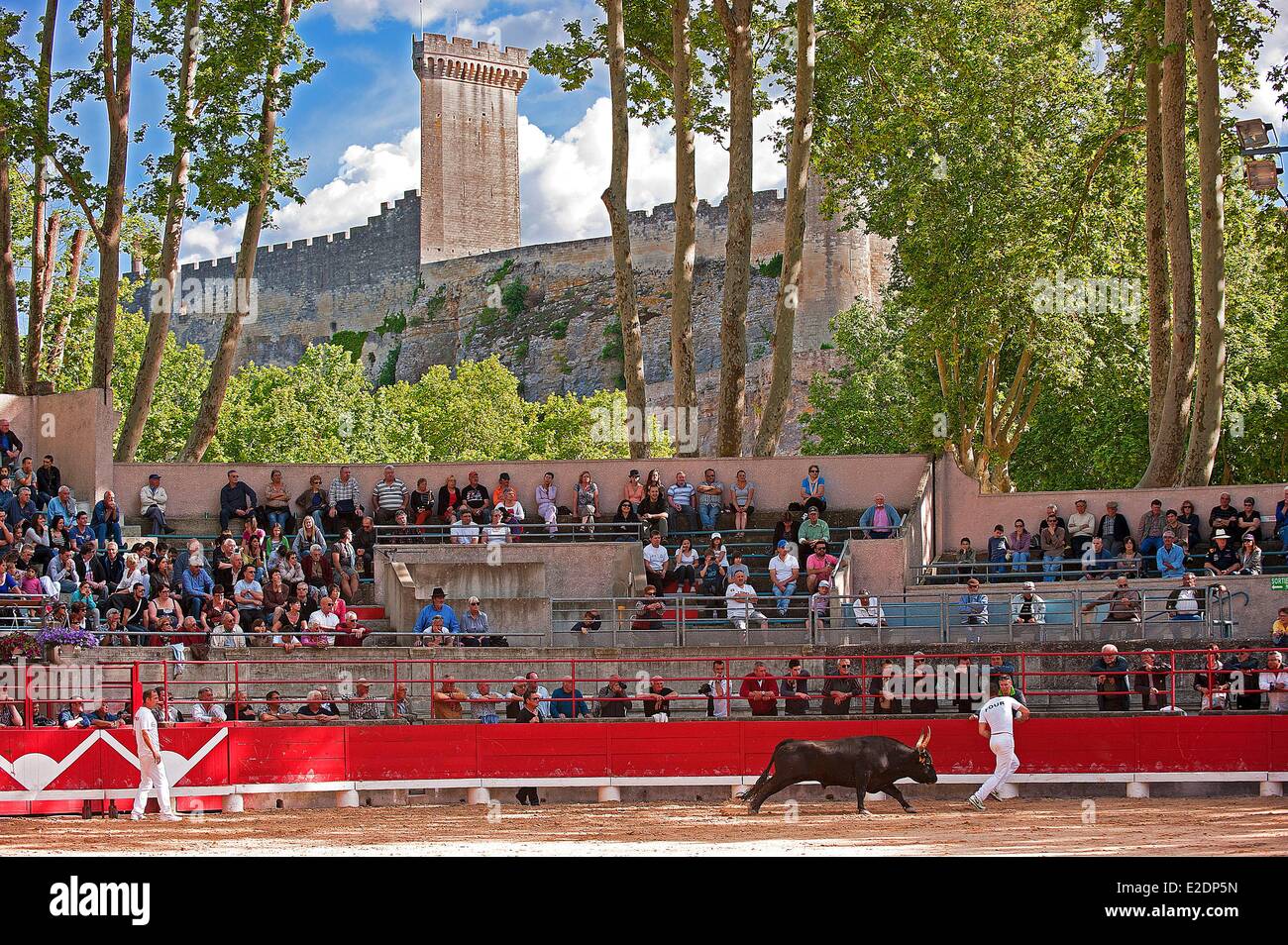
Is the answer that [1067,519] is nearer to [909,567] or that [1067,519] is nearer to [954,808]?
[909,567]

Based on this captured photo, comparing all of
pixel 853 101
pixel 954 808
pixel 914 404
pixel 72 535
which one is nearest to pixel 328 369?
pixel 914 404

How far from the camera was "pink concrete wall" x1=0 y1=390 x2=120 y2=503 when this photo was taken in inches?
1204

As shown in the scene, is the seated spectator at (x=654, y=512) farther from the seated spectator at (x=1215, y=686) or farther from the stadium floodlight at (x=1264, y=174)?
the stadium floodlight at (x=1264, y=174)

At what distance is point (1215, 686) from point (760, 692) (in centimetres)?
578

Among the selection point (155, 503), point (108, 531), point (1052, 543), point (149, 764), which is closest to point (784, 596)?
point (1052, 543)

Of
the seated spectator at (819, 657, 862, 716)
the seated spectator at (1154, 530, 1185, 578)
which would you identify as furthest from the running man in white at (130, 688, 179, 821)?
the seated spectator at (1154, 530, 1185, 578)

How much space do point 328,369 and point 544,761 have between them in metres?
54.0

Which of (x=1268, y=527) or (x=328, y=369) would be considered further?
(x=328, y=369)

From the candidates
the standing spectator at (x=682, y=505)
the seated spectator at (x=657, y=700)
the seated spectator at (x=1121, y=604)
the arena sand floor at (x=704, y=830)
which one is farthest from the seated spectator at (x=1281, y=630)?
the standing spectator at (x=682, y=505)

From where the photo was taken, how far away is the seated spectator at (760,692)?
76.2 feet

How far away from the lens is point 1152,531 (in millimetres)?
27297

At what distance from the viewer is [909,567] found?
28.0 metres
